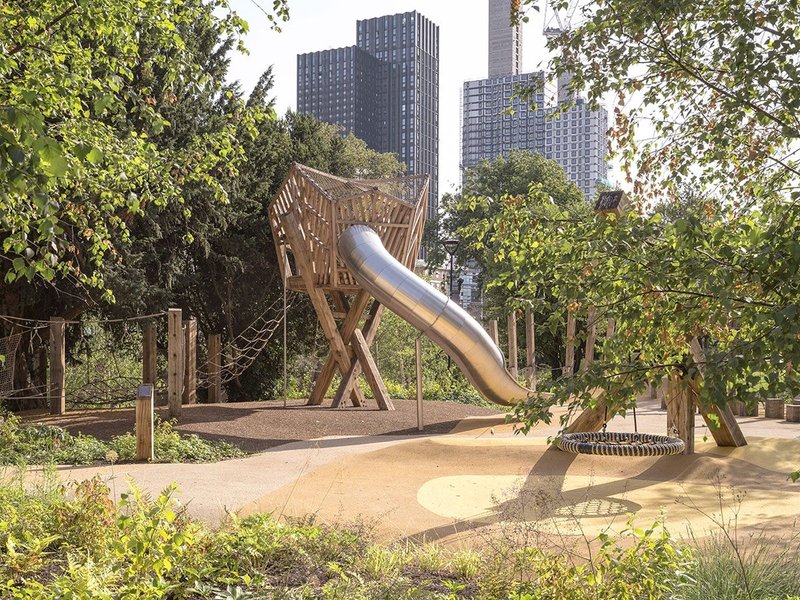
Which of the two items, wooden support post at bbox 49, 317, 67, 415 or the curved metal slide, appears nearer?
the curved metal slide

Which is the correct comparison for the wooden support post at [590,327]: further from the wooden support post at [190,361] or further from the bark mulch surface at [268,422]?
the wooden support post at [190,361]

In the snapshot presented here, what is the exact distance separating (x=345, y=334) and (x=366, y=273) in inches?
81.0

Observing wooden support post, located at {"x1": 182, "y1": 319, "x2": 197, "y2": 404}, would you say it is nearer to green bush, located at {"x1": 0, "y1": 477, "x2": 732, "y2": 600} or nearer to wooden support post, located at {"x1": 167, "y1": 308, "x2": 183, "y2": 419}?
wooden support post, located at {"x1": 167, "y1": 308, "x2": 183, "y2": 419}

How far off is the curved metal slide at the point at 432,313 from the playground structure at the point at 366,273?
0.02 meters

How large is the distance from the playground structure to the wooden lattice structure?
2 centimetres

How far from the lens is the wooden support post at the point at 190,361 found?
1666cm

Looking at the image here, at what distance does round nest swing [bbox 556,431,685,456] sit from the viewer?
344 inches

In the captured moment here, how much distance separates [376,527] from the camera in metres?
6.75

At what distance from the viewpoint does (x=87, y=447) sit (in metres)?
10.2

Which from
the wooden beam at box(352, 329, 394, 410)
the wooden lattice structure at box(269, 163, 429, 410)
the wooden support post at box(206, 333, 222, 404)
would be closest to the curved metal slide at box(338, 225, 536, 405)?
A: the wooden lattice structure at box(269, 163, 429, 410)

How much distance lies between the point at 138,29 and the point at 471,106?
63.3 meters

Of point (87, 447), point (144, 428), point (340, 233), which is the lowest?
point (87, 447)

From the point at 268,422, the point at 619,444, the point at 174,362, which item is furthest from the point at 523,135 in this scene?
the point at 619,444

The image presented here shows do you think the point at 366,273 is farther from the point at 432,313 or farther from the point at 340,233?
the point at 432,313
